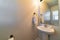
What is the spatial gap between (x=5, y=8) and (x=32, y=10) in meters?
0.78

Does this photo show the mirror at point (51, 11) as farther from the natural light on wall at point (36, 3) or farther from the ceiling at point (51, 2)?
the natural light on wall at point (36, 3)

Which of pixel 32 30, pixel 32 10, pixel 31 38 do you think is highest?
pixel 32 10

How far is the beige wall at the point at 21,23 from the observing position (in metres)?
2.02

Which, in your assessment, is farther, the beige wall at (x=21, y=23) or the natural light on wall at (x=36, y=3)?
the natural light on wall at (x=36, y=3)

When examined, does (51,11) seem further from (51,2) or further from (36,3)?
(36,3)

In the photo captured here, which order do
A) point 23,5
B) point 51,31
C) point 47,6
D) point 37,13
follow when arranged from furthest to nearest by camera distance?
point 37,13 < point 23,5 < point 47,6 < point 51,31

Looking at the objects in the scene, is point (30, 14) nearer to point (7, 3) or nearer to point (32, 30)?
point (32, 30)

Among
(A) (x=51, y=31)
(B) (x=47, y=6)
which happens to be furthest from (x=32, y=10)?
(A) (x=51, y=31)

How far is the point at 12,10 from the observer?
6.82 feet

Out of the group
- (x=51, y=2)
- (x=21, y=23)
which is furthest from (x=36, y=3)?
(x=21, y=23)

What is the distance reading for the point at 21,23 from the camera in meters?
2.20

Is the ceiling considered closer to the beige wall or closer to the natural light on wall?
the natural light on wall

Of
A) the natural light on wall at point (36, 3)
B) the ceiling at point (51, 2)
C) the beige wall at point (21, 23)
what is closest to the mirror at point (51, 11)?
the ceiling at point (51, 2)

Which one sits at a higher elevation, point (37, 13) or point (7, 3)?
point (7, 3)
